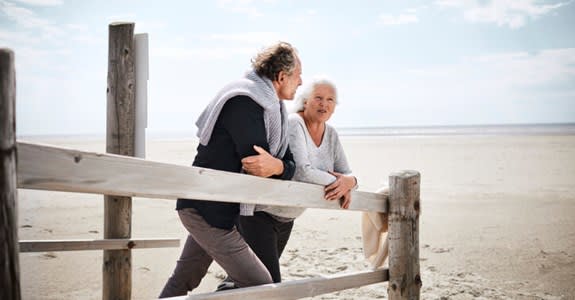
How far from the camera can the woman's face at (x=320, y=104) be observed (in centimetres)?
352

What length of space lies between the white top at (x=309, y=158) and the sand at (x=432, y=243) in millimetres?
2185

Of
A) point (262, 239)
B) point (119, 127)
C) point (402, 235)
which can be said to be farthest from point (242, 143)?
point (119, 127)

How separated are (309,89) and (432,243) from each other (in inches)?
186

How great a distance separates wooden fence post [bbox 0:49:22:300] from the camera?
1387 millimetres

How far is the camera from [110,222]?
4234 mm

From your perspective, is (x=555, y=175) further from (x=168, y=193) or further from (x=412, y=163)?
(x=168, y=193)

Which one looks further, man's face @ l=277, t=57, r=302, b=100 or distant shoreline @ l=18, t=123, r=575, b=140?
distant shoreline @ l=18, t=123, r=575, b=140

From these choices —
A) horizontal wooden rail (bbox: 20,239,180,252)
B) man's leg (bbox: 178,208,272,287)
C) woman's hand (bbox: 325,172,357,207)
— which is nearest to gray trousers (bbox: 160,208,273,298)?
man's leg (bbox: 178,208,272,287)

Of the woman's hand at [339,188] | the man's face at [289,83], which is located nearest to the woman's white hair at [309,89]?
the man's face at [289,83]

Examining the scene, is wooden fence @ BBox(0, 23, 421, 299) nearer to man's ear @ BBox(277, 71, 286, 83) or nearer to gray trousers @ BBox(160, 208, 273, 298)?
gray trousers @ BBox(160, 208, 273, 298)

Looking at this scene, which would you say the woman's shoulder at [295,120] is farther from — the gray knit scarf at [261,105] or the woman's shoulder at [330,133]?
the gray knit scarf at [261,105]

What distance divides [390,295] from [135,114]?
8.02ft

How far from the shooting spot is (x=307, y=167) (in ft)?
10.0

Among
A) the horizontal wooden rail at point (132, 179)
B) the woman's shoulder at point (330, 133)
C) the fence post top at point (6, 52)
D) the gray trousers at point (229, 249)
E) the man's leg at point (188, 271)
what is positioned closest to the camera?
the fence post top at point (6, 52)
